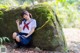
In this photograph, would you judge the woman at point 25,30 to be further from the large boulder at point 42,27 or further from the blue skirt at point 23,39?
the large boulder at point 42,27

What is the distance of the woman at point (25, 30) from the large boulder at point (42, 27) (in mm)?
196

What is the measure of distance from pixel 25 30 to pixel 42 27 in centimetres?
50

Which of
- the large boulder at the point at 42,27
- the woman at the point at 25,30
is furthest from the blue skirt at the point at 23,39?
the large boulder at the point at 42,27

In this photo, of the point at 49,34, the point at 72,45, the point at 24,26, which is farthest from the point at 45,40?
the point at 72,45

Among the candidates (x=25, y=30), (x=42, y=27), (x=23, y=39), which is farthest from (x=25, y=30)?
(x=42, y=27)

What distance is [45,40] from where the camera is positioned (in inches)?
278

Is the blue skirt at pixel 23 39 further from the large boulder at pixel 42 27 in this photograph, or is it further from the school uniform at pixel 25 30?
the large boulder at pixel 42 27

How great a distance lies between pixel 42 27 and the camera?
7164 millimetres

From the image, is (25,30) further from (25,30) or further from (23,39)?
(23,39)

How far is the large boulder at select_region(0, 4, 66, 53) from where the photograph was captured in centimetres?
702

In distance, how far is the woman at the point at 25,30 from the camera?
7.04 metres

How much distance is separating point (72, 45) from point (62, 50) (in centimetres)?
117

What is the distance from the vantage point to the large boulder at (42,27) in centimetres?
702

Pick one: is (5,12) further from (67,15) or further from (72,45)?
(67,15)
